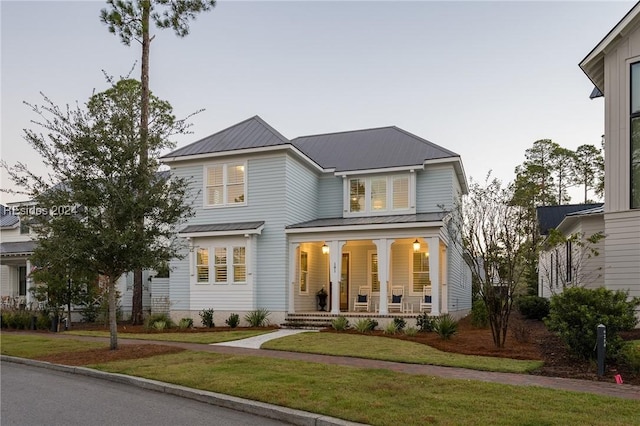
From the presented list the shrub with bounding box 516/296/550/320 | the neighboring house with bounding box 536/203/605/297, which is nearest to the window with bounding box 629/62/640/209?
the neighboring house with bounding box 536/203/605/297

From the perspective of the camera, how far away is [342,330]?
55.5ft

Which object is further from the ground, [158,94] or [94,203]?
[158,94]

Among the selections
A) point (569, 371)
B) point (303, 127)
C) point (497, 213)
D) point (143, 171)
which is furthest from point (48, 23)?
point (303, 127)

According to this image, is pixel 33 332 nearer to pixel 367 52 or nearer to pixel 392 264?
pixel 392 264

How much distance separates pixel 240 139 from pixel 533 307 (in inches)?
567

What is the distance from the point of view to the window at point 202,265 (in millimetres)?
20031

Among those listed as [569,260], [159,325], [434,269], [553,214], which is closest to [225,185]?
[159,325]

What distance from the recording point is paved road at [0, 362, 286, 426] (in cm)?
659

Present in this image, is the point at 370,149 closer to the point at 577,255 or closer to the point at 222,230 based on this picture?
the point at 222,230

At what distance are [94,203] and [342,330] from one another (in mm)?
8653

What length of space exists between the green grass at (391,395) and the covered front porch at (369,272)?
342 inches

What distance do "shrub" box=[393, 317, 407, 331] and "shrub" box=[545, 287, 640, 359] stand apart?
6777 millimetres

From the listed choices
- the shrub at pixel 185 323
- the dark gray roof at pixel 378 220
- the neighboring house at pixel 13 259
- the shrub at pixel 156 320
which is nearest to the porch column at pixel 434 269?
the dark gray roof at pixel 378 220

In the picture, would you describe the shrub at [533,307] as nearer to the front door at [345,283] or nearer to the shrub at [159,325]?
the front door at [345,283]
